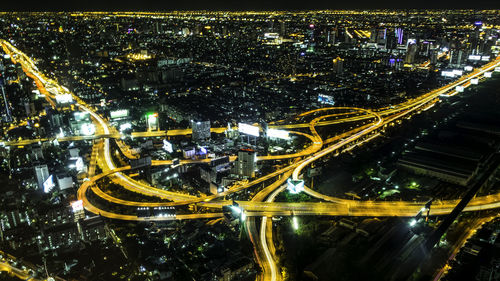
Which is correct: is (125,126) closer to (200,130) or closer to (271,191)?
(200,130)

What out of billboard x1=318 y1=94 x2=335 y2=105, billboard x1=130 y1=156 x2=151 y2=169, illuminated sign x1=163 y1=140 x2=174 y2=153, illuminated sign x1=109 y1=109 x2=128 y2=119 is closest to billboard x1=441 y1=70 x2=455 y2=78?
billboard x1=318 y1=94 x2=335 y2=105

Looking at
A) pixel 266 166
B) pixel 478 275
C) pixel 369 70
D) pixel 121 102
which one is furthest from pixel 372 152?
pixel 369 70

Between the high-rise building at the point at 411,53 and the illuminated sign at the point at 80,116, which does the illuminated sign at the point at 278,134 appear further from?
the high-rise building at the point at 411,53

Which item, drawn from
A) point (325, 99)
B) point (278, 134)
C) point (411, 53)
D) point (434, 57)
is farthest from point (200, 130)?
point (434, 57)

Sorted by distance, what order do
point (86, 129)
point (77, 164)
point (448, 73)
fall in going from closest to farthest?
point (77, 164) → point (86, 129) → point (448, 73)

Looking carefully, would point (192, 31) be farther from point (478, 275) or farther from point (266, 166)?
point (478, 275)

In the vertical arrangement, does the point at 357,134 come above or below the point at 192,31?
below

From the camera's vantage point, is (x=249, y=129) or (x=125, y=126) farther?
(x=125, y=126)

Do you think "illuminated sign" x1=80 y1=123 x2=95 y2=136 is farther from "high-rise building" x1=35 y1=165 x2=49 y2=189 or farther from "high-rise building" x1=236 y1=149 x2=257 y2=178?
"high-rise building" x1=236 y1=149 x2=257 y2=178
